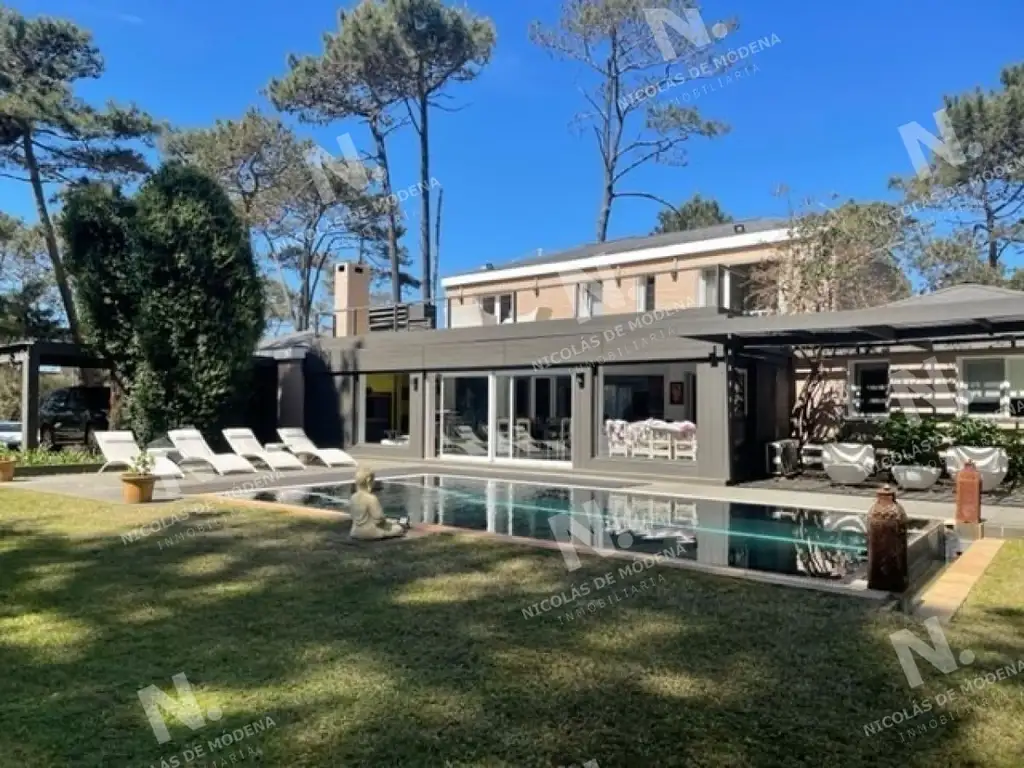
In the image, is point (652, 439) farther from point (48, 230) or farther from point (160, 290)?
point (48, 230)

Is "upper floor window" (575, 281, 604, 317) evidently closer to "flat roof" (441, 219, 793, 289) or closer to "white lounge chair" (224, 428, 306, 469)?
"flat roof" (441, 219, 793, 289)

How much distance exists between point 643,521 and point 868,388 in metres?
10.4

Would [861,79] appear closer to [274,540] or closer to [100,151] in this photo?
[274,540]

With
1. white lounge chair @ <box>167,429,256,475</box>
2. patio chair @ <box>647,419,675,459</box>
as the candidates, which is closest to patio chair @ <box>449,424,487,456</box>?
patio chair @ <box>647,419,675,459</box>

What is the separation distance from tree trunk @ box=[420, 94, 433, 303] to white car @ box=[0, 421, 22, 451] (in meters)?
15.6

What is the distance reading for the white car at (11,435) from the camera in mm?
18875

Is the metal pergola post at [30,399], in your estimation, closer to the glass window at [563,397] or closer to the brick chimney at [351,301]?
the brick chimney at [351,301]

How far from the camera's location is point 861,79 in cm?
2211

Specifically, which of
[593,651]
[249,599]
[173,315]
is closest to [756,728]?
[593,651]

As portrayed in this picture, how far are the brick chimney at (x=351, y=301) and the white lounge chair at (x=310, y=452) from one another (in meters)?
4.48

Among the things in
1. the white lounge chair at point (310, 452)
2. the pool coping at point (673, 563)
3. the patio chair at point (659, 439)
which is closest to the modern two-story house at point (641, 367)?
the patio chair at point (659, 439)

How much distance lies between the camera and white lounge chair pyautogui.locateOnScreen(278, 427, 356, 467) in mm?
17562

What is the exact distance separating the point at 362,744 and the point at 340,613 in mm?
2114

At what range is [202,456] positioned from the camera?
1567 cm
